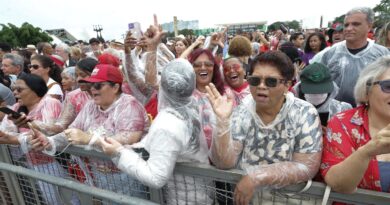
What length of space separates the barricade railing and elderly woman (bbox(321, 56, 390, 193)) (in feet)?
0.33

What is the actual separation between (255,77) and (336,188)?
0.77 meters

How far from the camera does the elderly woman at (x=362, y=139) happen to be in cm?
144

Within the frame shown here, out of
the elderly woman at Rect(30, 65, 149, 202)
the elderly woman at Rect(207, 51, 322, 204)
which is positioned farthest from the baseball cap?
the elderly woman at Rect(30, 65, 149, 202)

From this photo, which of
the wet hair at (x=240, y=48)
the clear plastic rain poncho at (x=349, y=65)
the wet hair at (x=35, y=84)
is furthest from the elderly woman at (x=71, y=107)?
the clear plastic rain poncho at (x=349, y=65)

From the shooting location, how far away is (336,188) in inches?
59.2

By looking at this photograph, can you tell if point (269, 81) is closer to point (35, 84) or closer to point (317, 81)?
point (317, 81)

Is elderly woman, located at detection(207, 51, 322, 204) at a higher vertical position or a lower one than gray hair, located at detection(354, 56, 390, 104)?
lower

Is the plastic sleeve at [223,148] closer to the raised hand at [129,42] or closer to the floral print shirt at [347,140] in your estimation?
the floral print shirt at [347,140]

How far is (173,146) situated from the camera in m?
1.78

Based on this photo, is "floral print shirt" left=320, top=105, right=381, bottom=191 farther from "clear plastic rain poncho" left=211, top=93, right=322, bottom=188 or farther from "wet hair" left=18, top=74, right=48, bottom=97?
"wet hair" left=18, top=74, right=48, bottom=97

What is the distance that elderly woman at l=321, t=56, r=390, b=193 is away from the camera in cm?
144

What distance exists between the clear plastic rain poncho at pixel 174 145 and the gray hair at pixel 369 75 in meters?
1.03

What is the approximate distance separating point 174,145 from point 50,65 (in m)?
3.23

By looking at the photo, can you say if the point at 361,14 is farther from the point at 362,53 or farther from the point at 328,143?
the point at 328,143
